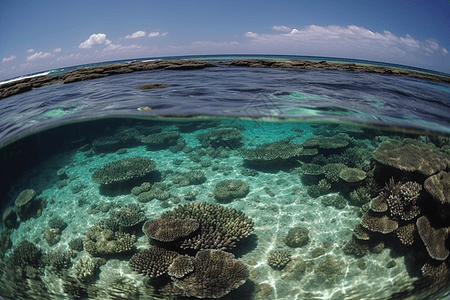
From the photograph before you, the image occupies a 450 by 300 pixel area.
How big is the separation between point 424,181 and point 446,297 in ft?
10.4

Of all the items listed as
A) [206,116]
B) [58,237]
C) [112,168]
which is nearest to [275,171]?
[206,116]

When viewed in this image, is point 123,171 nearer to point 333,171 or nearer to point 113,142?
point 113,142

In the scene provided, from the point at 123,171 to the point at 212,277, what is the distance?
245 inches

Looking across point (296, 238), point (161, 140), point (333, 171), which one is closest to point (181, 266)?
point (296, 238)

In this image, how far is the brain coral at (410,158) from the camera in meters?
6.48

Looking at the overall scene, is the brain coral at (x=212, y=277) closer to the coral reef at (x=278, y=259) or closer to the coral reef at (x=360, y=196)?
the coral reef at (x=278, y=259)

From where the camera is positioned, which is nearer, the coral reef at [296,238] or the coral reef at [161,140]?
the coral reef at [296,238]

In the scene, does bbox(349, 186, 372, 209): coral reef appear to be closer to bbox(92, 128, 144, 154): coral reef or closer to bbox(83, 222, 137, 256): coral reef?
bbox(83, 222, 137, 256): coral reef

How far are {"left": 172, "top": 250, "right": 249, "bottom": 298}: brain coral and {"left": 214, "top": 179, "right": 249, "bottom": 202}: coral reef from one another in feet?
9.84

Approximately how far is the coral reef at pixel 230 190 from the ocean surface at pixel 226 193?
5 cm

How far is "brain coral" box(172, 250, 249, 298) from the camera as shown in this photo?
13.2ft

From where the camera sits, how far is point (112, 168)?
904cm

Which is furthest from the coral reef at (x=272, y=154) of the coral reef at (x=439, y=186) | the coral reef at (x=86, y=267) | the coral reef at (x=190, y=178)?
the coral reef at (x=86, y=267)

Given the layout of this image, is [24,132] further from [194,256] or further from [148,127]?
[194,256]
